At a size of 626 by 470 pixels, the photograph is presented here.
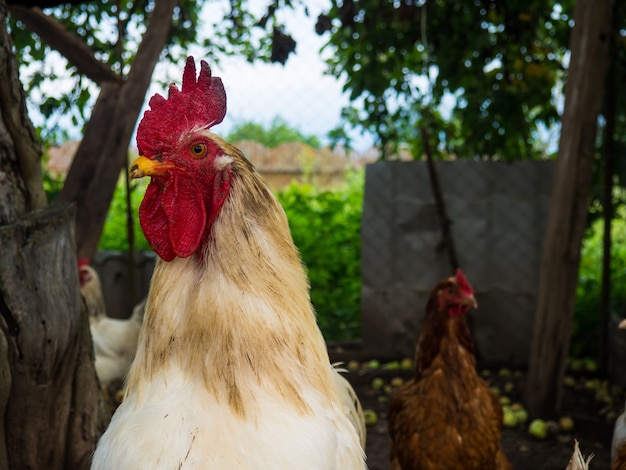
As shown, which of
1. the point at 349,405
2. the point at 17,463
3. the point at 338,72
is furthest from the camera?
the point at 338,72

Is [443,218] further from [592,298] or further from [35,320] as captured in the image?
[35,320]

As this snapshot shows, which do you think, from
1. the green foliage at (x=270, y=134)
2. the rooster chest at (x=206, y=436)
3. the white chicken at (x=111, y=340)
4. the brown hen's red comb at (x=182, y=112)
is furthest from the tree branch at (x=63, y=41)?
the green foliage at (x=270, y=134)

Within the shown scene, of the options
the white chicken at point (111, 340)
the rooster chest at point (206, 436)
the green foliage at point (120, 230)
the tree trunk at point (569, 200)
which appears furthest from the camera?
the green foliage at point (120, 230)

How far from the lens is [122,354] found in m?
4.88

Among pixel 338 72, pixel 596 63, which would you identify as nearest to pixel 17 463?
pixel 596 63

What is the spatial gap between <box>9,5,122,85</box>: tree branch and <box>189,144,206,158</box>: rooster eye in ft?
5.58

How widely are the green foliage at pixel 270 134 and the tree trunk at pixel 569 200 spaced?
4247 mm

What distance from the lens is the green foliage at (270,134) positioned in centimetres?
789

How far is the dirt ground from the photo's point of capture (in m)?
3.80

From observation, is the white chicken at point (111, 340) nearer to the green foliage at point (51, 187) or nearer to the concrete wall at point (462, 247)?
the green foliage at point (51, 187)

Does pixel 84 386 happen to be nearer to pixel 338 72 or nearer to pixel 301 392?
pixel 301 392

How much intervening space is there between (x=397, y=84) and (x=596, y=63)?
6.35ft

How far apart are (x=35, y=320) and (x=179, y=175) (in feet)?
2.41

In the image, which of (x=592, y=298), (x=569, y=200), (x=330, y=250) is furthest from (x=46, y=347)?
(x=330, y=250)
